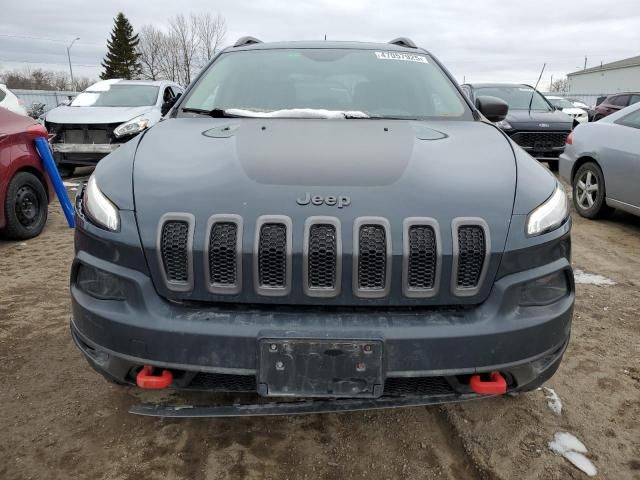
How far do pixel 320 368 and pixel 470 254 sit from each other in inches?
26.1

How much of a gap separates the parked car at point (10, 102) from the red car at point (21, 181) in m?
0.25

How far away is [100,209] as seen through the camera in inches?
76.7

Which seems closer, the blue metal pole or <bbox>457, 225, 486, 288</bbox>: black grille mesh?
<bbox>457, 225, 486, 288</bbox>: black grille mesh

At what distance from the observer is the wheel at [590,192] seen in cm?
595

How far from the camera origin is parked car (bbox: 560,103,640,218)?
539cm

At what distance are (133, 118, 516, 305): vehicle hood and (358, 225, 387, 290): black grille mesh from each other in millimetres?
44

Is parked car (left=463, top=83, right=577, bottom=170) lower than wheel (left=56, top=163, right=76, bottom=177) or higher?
higher

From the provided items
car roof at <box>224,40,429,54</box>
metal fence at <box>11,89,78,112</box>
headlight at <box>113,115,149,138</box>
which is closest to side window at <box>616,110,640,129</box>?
car roof at <box>224,40,429,54</box>

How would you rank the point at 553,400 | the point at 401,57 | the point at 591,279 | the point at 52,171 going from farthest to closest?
1. the point at 52,171
2. the point at 591,279
3. the point at 401,57
4. the point at 553,400

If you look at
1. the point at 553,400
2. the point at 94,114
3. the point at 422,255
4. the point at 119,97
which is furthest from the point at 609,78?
the point at 422,255

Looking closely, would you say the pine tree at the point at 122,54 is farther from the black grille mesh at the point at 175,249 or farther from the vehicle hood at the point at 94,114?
the black grille mesh at the point at 175,249

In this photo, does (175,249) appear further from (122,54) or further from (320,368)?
(122,54)

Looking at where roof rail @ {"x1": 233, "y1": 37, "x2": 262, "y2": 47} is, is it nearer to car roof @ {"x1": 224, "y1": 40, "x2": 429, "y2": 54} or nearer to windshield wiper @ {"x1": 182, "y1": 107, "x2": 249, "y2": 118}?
car roof @ {"x1": 224, "y1": 40, "x2": 429, "y2": 54}

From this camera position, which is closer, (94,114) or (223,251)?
(223,251)
